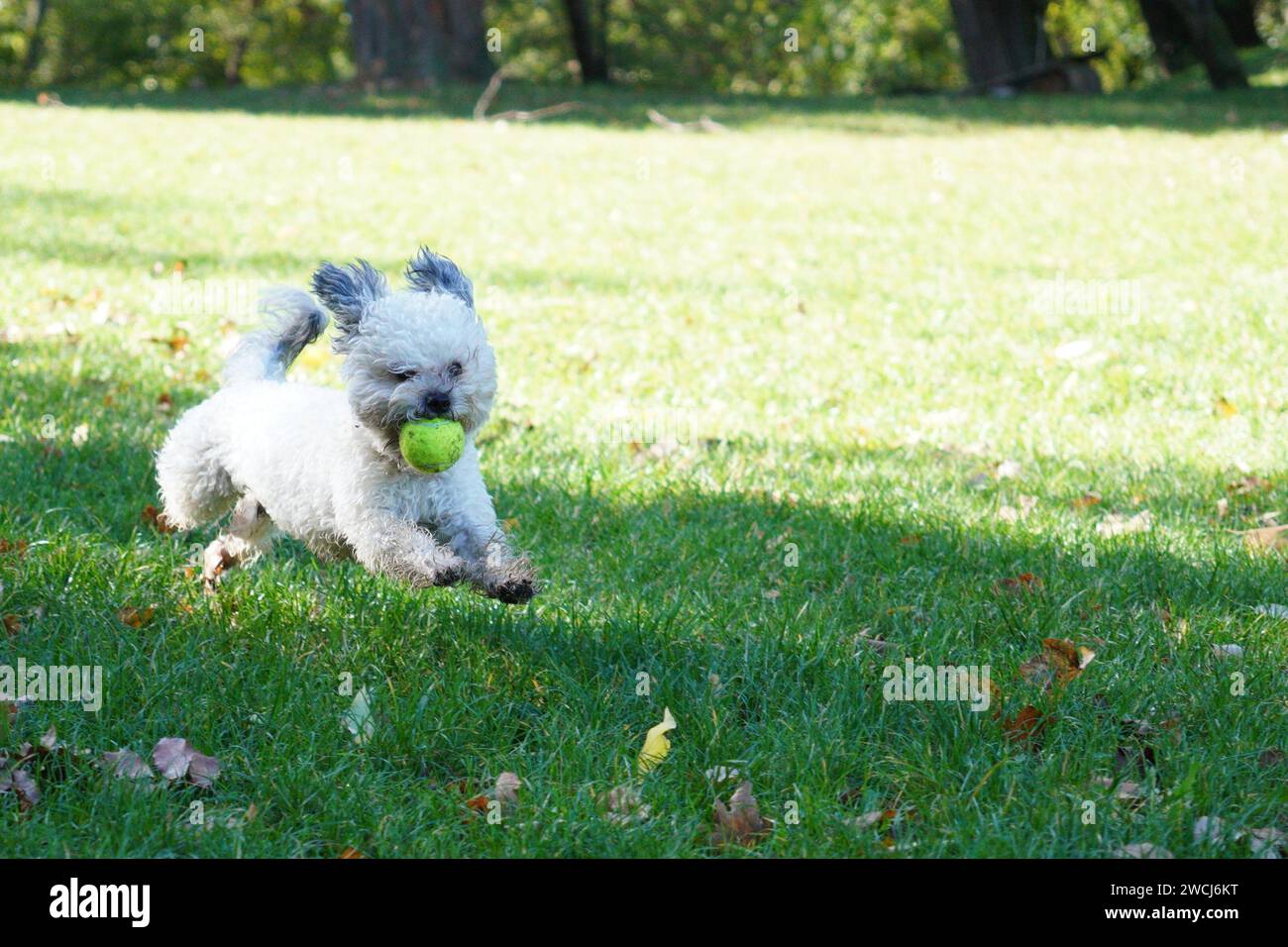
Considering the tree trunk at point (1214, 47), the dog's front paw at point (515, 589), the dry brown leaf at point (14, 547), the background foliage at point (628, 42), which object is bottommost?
the dry brown leaf at point (14, 547)

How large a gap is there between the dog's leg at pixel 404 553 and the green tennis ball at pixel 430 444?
22 cm

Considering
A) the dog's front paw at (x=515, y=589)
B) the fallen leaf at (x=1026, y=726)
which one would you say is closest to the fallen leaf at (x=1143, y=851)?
the fallen leaf at (x=1026, y=726)

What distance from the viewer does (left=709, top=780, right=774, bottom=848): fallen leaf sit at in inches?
128

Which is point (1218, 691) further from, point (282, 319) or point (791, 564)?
point (282, 319)

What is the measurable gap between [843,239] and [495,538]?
8.79 m

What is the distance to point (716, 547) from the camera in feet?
16.8

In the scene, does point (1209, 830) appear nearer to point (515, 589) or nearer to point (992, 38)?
point (515, 589)

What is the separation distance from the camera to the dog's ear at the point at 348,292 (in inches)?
161

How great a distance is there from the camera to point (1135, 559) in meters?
4.86

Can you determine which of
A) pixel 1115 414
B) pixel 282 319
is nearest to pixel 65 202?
pixel 282 319

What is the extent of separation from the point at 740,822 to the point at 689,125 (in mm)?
17655

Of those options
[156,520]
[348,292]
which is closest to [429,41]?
[156,520]

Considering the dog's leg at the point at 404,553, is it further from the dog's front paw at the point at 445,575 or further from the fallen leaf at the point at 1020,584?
the fallen leaf at the point at 1020,584
